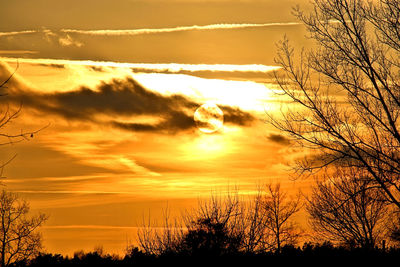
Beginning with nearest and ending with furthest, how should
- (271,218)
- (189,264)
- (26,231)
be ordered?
(189,264)
(271,218)
(26,231)

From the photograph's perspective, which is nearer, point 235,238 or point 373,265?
point 373,265

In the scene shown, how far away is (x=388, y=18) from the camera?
60.7 ft

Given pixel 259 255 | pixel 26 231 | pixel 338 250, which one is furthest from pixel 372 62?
pixel 26 231

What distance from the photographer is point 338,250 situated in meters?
15.3

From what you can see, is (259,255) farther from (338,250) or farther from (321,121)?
(321,121)

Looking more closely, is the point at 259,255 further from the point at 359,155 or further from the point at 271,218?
the point at 271,218

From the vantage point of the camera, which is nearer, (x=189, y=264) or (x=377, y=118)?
(x=189, y=264)

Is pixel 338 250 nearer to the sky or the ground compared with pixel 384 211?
nearer to the ground

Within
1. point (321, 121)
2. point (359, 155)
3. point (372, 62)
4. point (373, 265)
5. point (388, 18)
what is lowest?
point (373, 265)

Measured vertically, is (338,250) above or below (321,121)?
below

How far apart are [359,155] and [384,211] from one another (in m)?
19.4

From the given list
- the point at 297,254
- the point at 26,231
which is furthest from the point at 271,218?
the point at 297,254

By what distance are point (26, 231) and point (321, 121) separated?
36921mm

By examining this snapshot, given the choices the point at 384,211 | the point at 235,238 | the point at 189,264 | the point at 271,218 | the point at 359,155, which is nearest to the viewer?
the point at 189,264
